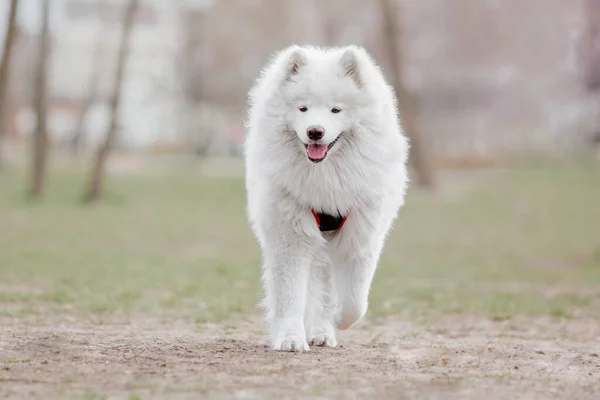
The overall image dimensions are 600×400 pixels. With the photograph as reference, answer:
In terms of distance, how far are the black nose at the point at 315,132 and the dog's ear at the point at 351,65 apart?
0.49 m

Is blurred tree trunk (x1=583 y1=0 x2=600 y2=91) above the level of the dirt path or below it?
above

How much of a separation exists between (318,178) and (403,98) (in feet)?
65.4

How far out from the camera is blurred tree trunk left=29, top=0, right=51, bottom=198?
2278 centimetres

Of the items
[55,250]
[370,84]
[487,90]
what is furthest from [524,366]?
[487,90]

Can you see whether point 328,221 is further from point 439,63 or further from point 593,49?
point 439,63

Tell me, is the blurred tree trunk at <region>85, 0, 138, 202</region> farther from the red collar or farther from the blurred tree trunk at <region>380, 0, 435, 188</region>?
the red collar

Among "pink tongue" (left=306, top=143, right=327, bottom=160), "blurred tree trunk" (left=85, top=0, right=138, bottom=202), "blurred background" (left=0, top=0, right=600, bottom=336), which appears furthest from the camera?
"blurred tree trunk" (left=85, top=0, right=138, bottom=202)

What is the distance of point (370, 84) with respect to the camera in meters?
6.18

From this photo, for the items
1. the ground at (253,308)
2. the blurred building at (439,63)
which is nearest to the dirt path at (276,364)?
the ground at (253,308)

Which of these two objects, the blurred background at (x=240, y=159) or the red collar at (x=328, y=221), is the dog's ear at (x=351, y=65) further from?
the blurred background at (x=240, y=159)

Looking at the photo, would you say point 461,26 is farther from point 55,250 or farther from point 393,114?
A: point 393,114

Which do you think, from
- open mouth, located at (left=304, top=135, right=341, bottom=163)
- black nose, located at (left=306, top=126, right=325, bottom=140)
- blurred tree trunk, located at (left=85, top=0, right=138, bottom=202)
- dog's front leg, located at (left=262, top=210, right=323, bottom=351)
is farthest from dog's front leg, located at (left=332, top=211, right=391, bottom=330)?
blurred tree trunk, located at (left=85, top=0, right=138, bottom=202)

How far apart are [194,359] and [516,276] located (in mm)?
7705

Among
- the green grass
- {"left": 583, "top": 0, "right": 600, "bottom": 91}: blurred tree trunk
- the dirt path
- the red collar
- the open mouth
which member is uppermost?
{"left": 583, "top": 0, "right": 600, "bottom": 91}: blurred tree trunk
